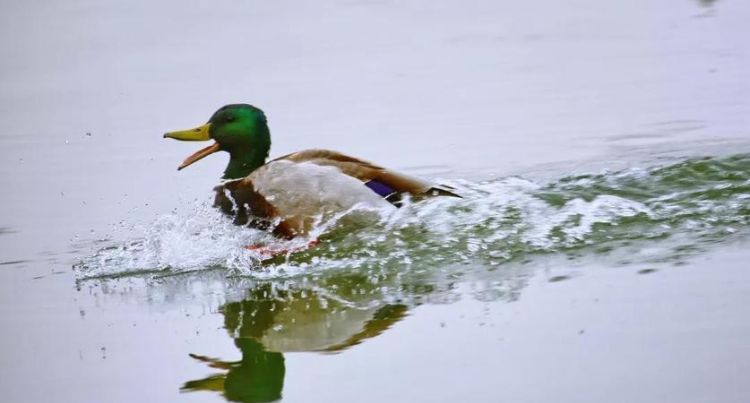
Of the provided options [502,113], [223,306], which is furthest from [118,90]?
[223,306]

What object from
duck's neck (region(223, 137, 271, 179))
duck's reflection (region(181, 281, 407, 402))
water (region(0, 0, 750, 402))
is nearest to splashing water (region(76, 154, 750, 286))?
water (region(0, 0, 750, 402))

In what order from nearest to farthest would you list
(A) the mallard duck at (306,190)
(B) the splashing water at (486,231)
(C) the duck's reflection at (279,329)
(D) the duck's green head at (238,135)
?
(C) the duck's reflection at (279,329)
(B) the splashing water at (486,231)
(A) the mallard duck at (306,190)
(D) the duck's green head at (238,135)

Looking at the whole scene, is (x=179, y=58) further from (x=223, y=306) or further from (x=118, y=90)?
(x=223, y=306)

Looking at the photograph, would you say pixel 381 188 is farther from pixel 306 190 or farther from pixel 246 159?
pixel 246 159

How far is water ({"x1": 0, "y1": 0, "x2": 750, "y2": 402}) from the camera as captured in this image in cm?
524

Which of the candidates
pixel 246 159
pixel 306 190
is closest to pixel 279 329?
pixel 306 190

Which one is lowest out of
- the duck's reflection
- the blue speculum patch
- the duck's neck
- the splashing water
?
the duck's reflection

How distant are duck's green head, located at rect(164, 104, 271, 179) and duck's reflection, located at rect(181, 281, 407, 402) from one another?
129cm

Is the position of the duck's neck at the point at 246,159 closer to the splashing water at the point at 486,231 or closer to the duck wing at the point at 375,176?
the splashing water at the point at 486,231

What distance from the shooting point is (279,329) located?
19.2 feet

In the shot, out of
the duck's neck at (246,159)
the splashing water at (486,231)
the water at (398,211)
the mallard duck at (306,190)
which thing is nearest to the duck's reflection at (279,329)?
the water at (398,211)

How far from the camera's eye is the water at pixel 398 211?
5.24 m

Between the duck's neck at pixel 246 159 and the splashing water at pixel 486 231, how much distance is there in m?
0.24

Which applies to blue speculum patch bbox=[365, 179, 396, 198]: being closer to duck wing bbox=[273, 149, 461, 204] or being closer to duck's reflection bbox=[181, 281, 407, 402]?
duck wing bbox=[273, 149, 461, 204]
